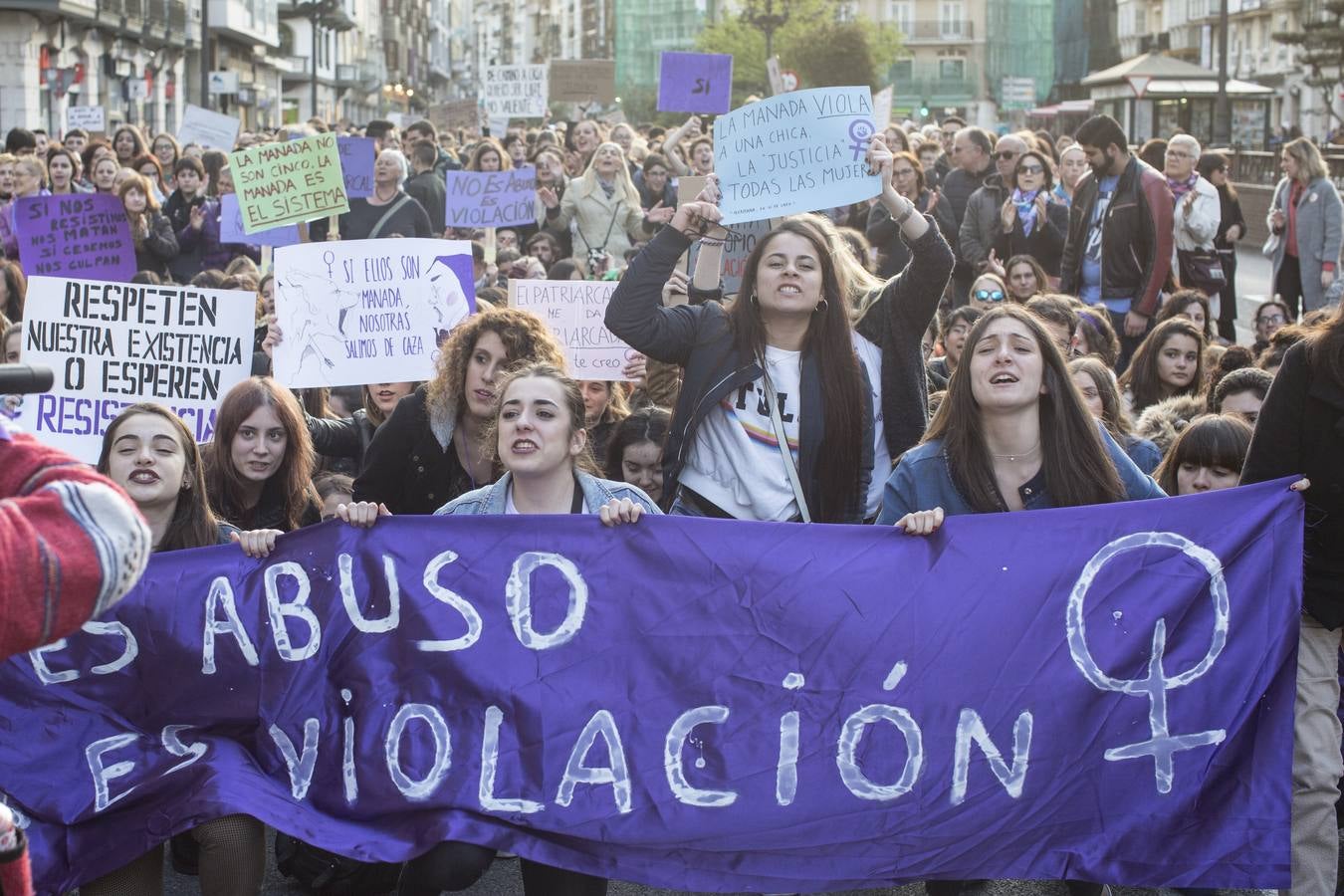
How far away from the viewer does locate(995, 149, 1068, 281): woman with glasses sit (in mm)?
11125

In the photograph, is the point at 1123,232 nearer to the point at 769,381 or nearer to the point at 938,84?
the point at 769,381

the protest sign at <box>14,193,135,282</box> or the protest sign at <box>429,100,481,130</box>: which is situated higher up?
the protest sign at <box>429,100,481,130</box>

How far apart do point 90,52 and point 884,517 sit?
39413 mm

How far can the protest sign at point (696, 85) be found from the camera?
15180mm

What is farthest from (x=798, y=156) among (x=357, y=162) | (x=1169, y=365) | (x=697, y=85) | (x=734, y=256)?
(x=697, y=85)

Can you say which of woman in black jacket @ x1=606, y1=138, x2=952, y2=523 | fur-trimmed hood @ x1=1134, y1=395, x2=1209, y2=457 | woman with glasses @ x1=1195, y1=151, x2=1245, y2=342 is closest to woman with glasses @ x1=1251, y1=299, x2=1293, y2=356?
woman with glasses @ x1=1195, y1=151, x2=1245, y2=342

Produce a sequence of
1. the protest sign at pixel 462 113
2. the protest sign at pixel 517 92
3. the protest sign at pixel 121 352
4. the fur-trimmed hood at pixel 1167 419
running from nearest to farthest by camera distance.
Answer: the fur-trimmed hood at pixel 1167 419 < the protest sign at pixel 121 352 < the protest sign at pixel 517 92 < the protest sign at pixel 462 113

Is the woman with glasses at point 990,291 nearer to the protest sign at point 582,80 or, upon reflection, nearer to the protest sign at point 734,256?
the protest sign at point 734,256

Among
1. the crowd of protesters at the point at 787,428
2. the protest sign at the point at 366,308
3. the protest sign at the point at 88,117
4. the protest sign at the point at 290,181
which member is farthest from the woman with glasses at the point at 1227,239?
the protest sign at the point at 88,117

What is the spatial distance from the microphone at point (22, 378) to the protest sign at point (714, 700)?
1.92 m

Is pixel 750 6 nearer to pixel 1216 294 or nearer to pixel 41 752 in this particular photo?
pixel 1216 294

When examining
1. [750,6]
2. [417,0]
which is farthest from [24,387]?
[417,0]

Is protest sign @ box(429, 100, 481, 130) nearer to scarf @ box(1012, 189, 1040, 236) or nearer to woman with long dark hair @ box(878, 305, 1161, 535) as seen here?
scarf @ box(1012, 189, 1040, 236)

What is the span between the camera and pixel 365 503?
168 inches
